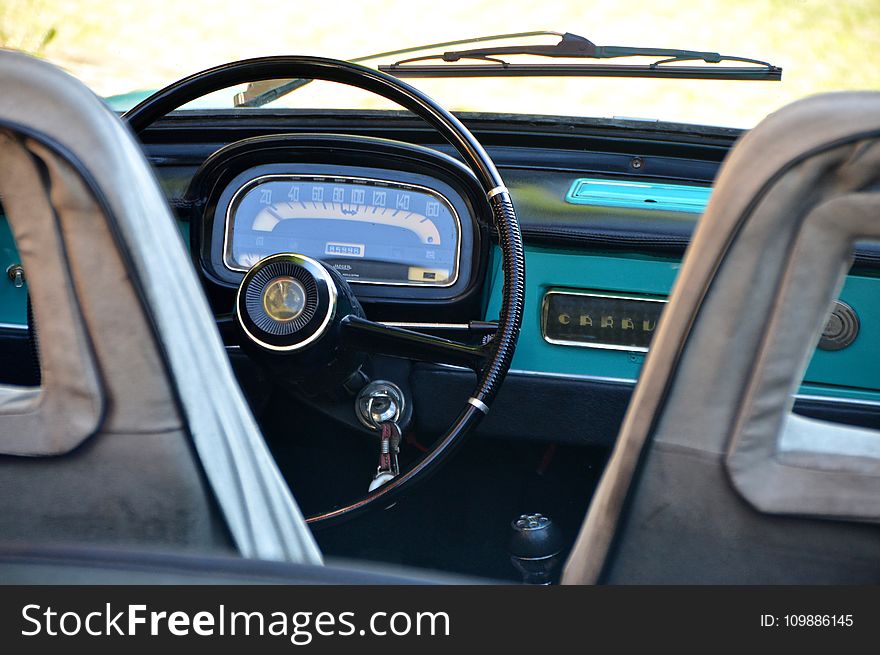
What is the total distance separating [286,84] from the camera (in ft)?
7.54

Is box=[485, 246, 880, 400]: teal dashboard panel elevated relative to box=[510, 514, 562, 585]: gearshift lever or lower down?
elevated

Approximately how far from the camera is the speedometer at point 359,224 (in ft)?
5.78

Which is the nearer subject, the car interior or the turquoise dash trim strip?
the car interior

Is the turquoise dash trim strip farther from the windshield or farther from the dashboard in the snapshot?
the windshield

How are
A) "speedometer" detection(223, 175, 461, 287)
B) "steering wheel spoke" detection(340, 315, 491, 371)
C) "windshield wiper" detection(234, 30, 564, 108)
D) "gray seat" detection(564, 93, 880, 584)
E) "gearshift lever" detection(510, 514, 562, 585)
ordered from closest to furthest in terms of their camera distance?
1. "gray seat" detection(564, 93, 880, 584)
2. "steering wheel spoke" detection(340, 315, 491, 371)
3. "gearshift lever" detection(510, 514, 562, 585)
4. "speedometer" detection(223, 175, 461, 287)
5. "windshield wiper" detection(234, 30, 564, 108)

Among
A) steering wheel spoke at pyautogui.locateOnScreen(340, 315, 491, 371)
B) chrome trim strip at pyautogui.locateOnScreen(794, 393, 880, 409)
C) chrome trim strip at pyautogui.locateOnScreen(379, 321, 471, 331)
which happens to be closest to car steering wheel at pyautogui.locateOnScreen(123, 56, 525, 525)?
steering wheel spoke at pyautogui.locateOnScreen(340, 315, 491, 371)

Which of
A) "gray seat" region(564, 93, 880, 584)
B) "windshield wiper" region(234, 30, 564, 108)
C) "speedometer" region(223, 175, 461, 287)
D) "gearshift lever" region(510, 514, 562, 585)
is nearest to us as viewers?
"gray seat" region(564, 93, 880, 584)

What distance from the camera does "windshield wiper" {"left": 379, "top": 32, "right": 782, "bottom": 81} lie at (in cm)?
204

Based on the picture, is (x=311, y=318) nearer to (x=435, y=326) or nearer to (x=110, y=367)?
(x=435, y=326)

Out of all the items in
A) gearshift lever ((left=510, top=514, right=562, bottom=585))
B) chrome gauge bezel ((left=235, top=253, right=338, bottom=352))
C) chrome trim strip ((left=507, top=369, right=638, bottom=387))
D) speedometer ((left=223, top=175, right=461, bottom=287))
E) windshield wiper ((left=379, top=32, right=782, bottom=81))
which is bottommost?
gearshift lever ((left=510, top=514, right=562, bottom=585))

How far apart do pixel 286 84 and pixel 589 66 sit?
28.4 inches

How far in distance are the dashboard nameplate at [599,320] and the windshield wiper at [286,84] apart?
68 cm

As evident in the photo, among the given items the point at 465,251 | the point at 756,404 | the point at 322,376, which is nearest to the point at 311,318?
the point at 322,376

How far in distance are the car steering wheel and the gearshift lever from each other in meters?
0.35
